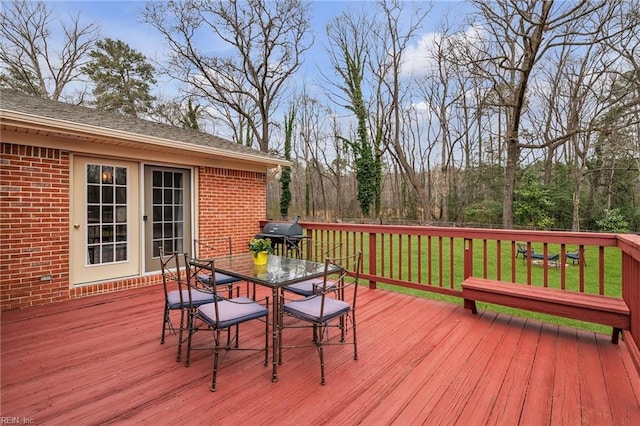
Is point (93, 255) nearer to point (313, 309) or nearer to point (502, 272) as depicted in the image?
point (313, 309)

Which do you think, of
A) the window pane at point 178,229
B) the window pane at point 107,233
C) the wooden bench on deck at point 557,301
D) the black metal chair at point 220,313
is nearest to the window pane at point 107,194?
the window pane at point 107,233

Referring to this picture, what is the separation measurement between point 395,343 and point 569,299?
167 cm

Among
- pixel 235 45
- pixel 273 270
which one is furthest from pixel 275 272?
pixel 235 45

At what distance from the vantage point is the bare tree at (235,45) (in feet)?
42.0

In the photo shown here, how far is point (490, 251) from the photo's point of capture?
9672 mm

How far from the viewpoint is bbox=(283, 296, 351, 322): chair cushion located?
2.32 metres

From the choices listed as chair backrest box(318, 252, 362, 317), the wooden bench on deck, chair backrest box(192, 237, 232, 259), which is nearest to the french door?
chair backrest box(192, 237, 232, 259)

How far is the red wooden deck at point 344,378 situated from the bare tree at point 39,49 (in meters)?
14.1

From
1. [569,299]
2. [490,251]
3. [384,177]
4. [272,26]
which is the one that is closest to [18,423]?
[569,299]

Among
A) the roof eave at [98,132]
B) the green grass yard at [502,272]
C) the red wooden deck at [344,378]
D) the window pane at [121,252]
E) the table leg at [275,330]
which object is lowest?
the green grass yard at [502,272]

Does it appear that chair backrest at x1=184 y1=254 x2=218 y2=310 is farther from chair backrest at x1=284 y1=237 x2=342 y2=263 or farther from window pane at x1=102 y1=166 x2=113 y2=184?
window pane at x1=102 y1=166 x2=113 y2=184

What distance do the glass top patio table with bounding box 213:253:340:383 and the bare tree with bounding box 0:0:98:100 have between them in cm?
1519

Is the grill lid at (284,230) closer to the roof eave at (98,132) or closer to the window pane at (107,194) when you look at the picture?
the roof eave at (98,132)

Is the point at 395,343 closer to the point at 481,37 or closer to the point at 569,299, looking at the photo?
the point at 569,299
